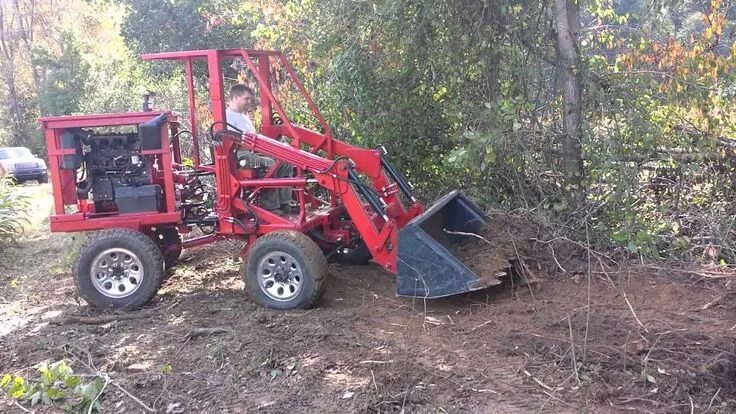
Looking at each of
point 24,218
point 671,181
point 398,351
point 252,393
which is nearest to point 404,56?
point 671,181

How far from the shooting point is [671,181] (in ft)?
24.1

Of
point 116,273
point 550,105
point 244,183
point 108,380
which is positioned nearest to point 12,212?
point 116,273

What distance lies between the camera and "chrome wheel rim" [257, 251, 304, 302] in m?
6.43

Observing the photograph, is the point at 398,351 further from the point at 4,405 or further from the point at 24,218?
the point at 24,218

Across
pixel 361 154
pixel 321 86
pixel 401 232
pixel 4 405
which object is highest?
pixel 321 86

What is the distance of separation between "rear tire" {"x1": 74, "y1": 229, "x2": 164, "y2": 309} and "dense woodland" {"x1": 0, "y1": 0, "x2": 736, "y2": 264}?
308cm

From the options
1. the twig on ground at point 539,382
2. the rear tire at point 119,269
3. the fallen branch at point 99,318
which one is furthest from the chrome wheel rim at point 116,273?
the twig on ground at point 539,382

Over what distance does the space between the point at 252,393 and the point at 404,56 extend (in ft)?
15.2

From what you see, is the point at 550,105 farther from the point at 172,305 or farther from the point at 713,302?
the point at 172,305

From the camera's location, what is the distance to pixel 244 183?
6844mm

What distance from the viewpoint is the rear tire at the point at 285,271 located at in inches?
249

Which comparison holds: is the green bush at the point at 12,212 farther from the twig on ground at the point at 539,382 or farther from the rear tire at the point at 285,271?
the twig on ground at the point at 539,382

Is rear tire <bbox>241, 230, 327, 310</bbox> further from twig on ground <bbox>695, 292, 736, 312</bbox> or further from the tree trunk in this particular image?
twig on ground <bbox>695, 292, 736, 312</bbox>

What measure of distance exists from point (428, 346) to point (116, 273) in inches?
127
